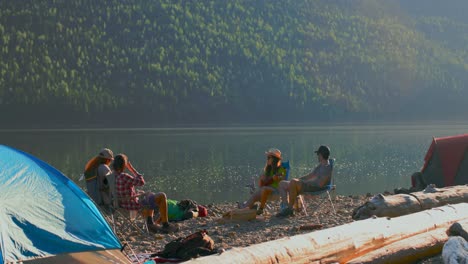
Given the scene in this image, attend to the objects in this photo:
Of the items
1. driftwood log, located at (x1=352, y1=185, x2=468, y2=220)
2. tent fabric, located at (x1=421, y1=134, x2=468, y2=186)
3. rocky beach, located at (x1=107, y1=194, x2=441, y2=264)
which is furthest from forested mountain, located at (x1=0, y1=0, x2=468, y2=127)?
driftwood log, located at (x1=352, y1=185, x2=468, y2=220)

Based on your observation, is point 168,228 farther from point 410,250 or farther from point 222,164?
point 222,164

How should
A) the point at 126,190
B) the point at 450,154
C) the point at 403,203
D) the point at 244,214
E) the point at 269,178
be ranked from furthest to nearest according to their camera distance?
the point at 450,154 < the point at 269,178 < the point at 244,214 < the point at 126,190 < the point at 403,203

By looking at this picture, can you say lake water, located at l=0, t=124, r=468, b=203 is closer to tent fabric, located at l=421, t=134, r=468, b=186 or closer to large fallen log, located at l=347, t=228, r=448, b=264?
tent fabric, located at l=421, t=134, r=468, b=186

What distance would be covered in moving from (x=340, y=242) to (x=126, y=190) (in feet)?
10.6

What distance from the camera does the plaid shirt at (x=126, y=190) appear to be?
366 inches

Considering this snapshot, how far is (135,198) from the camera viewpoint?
934 centimetres

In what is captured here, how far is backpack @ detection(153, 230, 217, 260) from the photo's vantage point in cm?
715

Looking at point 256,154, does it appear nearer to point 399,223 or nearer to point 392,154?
point 392,154

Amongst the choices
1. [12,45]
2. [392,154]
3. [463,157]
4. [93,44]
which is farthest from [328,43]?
[463,157]

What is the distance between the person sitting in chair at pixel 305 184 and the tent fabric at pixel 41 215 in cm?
381

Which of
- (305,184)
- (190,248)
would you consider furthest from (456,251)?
(305,184)

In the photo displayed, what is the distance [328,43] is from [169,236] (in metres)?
110

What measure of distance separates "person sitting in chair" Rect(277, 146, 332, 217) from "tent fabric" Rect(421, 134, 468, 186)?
3.70 m

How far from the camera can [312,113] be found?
294 feet
